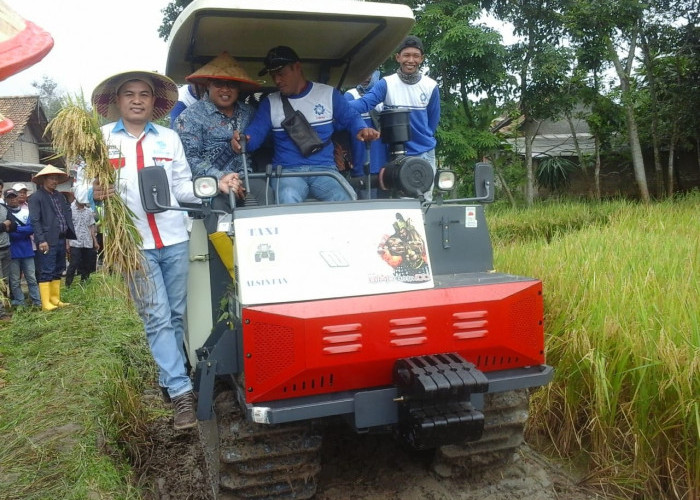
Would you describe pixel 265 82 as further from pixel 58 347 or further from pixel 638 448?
pixel 638 448

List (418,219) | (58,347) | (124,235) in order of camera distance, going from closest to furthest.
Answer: (418,219), (124,235), (58,347)

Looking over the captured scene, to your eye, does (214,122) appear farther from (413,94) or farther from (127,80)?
(413,94)

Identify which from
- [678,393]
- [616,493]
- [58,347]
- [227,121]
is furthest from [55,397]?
[678,393]

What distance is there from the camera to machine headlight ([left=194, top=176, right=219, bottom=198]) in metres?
3.40

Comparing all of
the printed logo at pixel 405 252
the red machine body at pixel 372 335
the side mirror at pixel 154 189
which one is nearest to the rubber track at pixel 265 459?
the red machine body at pixel 372 335

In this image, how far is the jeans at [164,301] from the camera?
3.90 meters

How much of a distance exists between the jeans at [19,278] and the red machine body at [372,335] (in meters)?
7.55

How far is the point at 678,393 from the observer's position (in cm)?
331

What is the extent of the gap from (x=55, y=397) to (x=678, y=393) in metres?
4.12

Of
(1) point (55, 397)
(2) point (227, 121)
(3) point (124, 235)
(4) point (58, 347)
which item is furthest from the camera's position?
(4) point (58, 347)

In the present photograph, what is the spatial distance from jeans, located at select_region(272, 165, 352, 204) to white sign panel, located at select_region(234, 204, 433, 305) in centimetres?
82

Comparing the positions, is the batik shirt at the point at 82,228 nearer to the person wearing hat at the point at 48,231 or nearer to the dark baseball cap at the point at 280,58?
the person wearing hat at the point at 48,231

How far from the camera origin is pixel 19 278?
30.9 feet

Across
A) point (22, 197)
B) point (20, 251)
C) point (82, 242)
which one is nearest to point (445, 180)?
point (20, 251)
